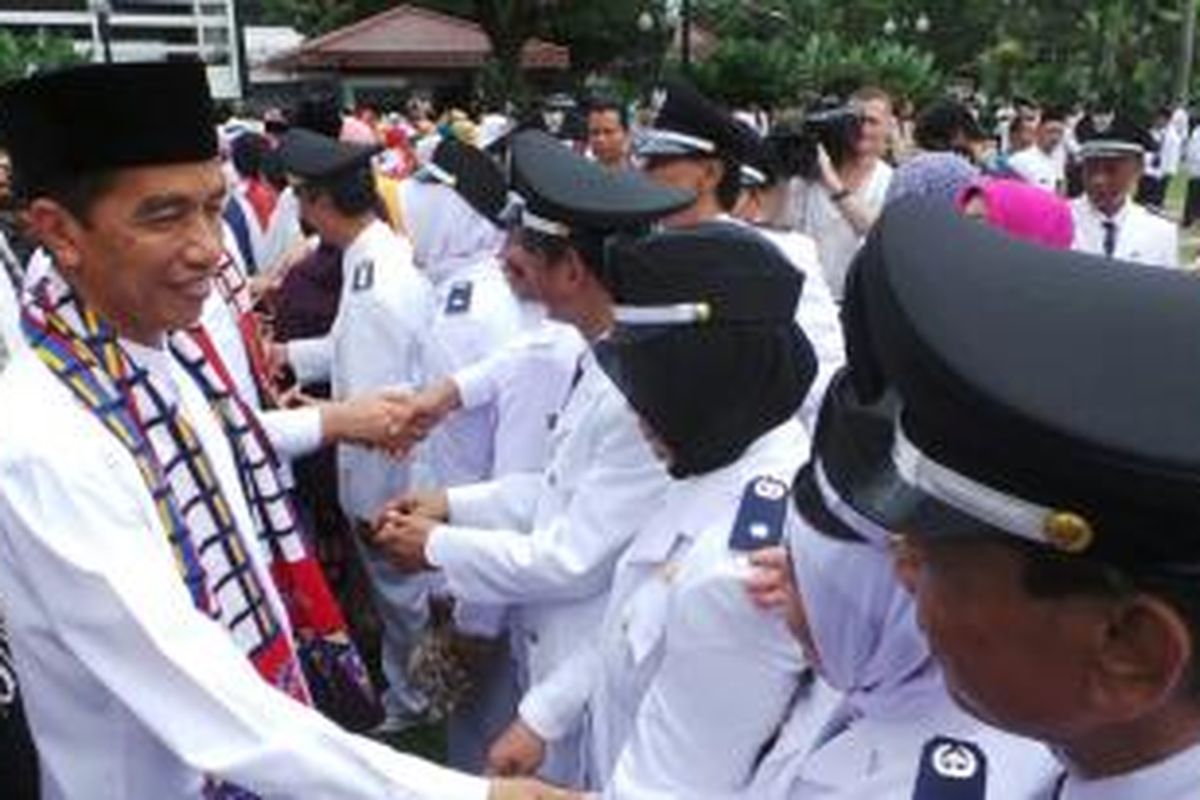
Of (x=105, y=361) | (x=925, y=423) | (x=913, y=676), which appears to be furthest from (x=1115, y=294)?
(x=105, y=361)

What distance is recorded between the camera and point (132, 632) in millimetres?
1993

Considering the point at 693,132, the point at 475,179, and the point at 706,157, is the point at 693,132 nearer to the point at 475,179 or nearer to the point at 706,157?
the point at 706,157

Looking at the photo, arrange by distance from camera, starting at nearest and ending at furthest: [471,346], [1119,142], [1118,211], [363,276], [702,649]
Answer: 1. [702,649]
2. [471,346]
3. [363,276]
4. [1118,211]
5. [1119,142]

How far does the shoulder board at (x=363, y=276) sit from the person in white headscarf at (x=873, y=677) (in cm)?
338

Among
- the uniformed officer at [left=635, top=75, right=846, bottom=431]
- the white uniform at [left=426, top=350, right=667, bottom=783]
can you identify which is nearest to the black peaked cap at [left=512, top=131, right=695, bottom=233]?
the white uniform at [left=426, top=350, right=667, bottom=783]

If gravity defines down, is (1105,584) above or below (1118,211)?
above

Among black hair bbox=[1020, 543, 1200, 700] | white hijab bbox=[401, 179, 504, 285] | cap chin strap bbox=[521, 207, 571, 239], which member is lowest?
white hijab bbox=[401, 179, 504, 285]

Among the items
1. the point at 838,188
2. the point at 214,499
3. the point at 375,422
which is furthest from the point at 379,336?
the point at 838,188

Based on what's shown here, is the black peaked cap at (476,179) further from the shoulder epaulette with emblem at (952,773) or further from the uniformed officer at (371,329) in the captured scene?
the shoulder epaulette with emblem at (952,773)

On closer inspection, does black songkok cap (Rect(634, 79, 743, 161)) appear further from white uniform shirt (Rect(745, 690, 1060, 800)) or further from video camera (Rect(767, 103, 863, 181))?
white uniform shirt (Rect(745, 690, 1060, 800))

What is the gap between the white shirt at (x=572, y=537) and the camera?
2.84 metres

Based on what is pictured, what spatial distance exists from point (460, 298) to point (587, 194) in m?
1.79

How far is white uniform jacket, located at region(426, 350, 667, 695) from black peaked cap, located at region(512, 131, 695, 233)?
1.13 ft

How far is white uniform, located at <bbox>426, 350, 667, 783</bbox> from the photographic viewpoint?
2842 millimetres
